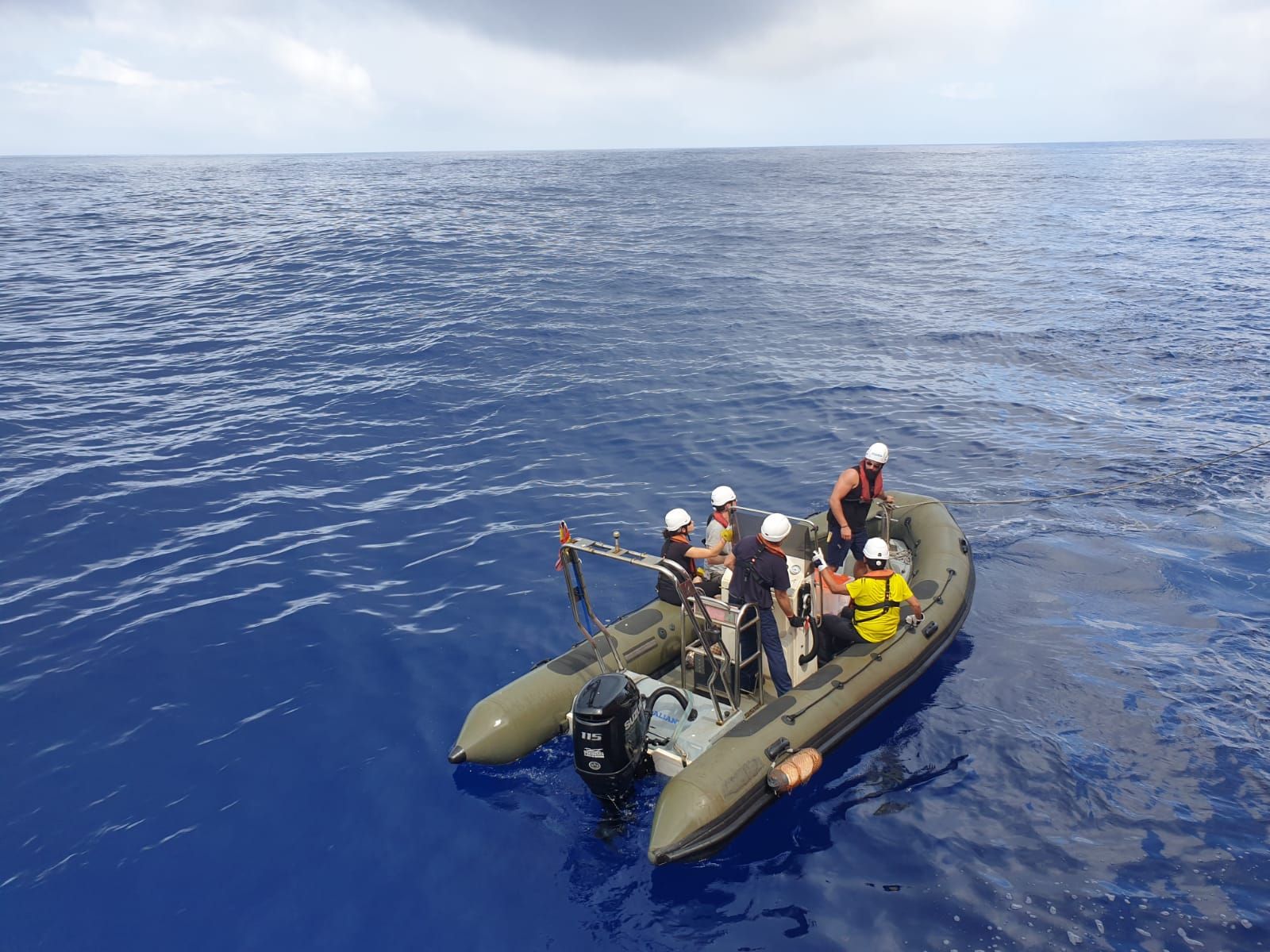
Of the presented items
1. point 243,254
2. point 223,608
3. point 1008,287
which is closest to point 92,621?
point 223,608

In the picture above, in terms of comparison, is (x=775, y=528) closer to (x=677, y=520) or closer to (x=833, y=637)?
(x=677, y=520)

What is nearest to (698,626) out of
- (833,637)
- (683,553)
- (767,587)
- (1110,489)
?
(767,587)

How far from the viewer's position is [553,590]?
1123 centimetres

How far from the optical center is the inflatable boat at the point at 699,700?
6.73m

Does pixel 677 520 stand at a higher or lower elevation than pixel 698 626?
higher

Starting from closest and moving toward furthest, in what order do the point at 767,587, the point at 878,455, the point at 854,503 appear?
the point at 767,587 → the point at 878,455 → the point at 854,503

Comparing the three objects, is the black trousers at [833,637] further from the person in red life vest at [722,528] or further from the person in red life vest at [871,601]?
the person in red life vest at [722,528]

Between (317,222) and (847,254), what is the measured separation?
1028 inches

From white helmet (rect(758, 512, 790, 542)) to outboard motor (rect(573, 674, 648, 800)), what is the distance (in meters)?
1.96

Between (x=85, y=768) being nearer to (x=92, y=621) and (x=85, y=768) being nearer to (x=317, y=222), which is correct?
(x=92, y=621)

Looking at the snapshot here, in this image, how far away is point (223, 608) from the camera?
10.7 metres

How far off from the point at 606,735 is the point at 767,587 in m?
2.23

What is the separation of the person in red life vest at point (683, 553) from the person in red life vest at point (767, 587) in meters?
0.59

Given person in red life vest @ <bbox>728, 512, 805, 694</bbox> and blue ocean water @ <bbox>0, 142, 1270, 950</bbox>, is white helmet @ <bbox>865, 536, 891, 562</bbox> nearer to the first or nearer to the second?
person in red life vest @ <bbox>728, 512, 805, 694</bbox>
